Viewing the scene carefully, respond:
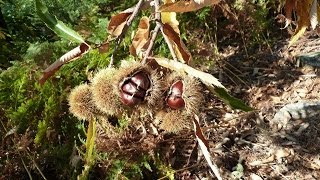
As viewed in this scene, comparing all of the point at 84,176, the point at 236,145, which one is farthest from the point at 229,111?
the point at 84,176

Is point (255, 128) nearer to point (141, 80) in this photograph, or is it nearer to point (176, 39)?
point (176, 39)

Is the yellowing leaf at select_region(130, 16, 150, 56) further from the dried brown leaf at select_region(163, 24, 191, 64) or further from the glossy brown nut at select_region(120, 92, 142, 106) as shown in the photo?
the glossy brown nut at select_region(120, 92, 142, 106)

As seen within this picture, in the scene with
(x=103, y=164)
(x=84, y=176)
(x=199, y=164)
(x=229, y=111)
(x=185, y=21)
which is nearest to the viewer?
(x=84, y=176)

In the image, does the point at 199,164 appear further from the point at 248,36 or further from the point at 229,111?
the point at 248,36

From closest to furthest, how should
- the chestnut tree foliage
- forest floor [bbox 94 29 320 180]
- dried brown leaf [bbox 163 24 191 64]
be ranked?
1. dried brown leaf [bbox 163 24 191 64]
2. the chestnut tree foliage
3. forest floor [bbox 94 29 320 180]

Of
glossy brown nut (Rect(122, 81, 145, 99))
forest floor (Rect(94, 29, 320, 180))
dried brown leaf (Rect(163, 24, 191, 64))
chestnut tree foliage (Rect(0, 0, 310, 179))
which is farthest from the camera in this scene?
forest floor (Rect(94, 29, 320, 180))

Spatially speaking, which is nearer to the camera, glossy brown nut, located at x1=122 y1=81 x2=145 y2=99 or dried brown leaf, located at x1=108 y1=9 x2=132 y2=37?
glossy brown nut, located at x1=122 y1=81 x2=145 y2=99

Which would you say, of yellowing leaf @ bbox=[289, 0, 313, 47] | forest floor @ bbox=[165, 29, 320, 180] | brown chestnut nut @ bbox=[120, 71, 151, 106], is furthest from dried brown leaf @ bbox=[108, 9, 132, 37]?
forest floor @ bbox=[165, 29, 320, 180]

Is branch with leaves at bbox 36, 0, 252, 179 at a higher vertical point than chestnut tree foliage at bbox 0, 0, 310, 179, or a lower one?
higher
